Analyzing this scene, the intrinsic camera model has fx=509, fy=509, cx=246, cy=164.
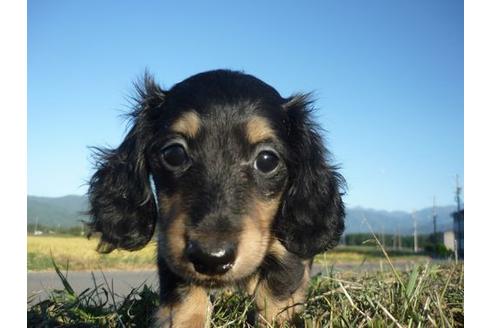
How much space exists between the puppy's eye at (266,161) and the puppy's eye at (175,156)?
0.39m

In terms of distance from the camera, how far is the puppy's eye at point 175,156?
107 inches

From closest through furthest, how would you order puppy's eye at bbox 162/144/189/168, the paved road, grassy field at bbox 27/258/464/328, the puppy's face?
the puppy's face → grassy field at bbox 27/258/464/328 → puppy's eye at bbox 162/144/189/168 → the paved road

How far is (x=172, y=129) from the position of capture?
285 cm

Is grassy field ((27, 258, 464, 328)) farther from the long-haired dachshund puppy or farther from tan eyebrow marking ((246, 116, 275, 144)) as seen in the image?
tan eyebrow marking ((246, 116, 275, 144))

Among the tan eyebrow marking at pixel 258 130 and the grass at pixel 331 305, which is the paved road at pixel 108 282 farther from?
the tan eyebrow marking at pixel 258 130

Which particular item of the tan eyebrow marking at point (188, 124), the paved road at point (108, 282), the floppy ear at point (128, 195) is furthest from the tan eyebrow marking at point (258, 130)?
the paved road at point (108, 282)

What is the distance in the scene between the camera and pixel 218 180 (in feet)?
8.23

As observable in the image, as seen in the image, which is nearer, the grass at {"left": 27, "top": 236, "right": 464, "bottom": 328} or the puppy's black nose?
the puppy's black nose

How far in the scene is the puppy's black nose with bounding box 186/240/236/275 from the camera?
208cm

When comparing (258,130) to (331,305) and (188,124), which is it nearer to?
(188,124)

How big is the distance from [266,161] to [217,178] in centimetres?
42

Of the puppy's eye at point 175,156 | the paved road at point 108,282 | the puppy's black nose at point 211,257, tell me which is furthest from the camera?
the paved road at point 108,282

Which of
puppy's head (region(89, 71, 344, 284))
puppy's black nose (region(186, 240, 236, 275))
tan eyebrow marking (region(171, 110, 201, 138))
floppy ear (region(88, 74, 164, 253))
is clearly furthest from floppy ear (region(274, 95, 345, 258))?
puppy's black nose (region(186, 240, 236, 275))
